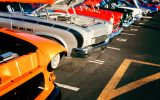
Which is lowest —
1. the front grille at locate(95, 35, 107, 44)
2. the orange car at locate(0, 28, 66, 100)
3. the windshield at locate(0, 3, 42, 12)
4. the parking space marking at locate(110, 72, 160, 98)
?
the parking space marking at locate(110, 72, 160, 98)

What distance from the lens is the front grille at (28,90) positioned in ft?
10.2

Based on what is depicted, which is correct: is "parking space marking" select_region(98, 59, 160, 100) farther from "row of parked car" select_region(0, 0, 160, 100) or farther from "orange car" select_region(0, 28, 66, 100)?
"orange car" select_region(0, 28, 66, 100)

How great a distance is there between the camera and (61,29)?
6.93 m

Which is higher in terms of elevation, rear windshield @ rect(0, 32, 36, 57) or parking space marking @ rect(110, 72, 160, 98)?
rear windshield @ rect(0, 32, 36, 57)

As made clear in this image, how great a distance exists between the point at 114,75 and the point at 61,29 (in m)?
1.87

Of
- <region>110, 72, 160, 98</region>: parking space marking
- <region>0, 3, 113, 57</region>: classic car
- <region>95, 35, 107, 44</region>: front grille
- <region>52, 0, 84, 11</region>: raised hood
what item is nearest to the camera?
<region>110, 72, 160, 98</region>: parking space marking

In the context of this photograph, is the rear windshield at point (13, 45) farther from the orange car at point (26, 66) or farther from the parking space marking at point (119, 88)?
the parking space marking at point (119, 88)

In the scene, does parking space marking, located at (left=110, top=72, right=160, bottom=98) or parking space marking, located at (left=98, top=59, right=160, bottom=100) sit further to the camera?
parking space marking, located at (left=110, top=72, right=160, bottom=98)

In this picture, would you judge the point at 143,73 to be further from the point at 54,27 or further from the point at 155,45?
the point at 155,45

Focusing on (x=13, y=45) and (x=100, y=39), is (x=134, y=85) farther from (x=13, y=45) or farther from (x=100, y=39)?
(x=13, y=45)

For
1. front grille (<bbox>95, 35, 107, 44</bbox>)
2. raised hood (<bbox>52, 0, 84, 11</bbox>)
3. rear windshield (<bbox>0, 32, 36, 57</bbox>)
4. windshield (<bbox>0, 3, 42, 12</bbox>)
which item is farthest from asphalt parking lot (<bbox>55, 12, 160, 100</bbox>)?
windshield (<bbox>0, 3, 42, 12</bbox>)

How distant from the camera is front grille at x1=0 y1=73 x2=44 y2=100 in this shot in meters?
3.11

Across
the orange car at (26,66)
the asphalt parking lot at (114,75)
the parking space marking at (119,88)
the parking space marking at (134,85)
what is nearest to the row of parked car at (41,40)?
the orange car at (26,66)

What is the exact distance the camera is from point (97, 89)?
584 centimetres
